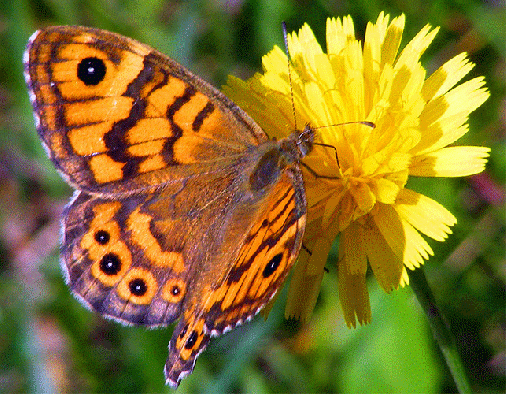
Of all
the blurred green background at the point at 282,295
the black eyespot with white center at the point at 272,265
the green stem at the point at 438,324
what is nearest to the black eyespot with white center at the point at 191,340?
the black eyespot with white center at the point at 272,265

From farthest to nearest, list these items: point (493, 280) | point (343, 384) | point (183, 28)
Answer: point (183, 28), point (493, 280), point (343, 384)

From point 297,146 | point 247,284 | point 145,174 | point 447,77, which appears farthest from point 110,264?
point 447,77

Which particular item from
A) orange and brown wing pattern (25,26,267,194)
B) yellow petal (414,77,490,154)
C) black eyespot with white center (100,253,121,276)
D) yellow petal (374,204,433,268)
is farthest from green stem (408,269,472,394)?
black eyespot with white center (100,253,121,276)

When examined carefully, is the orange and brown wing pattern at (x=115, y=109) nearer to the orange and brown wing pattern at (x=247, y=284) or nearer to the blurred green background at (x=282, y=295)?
the orange and brown wing pattern at (x=247, y=284)

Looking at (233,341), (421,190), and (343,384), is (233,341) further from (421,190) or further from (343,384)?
(421,190)

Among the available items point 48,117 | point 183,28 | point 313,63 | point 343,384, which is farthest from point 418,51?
point 183,28

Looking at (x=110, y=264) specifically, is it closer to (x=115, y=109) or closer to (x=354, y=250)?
(x=115, y=109)
